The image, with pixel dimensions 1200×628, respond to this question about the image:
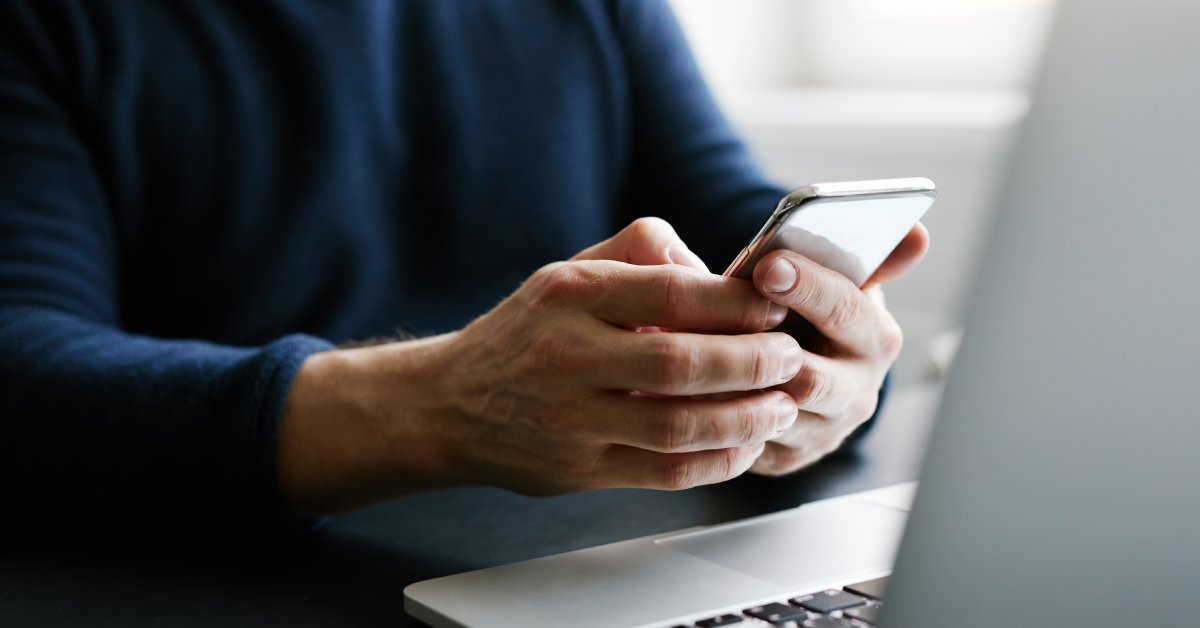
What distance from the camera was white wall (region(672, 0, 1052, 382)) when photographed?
1.82 m

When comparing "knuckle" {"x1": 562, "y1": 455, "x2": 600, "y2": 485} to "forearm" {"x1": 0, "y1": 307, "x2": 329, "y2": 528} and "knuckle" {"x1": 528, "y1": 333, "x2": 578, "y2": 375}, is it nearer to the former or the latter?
"knuckle" {"x1": 528, "y1": 333, "x2": 578, "y2": 375}

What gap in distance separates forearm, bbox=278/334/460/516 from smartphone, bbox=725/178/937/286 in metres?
0.19

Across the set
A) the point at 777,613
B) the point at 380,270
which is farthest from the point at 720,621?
the point at 380,270

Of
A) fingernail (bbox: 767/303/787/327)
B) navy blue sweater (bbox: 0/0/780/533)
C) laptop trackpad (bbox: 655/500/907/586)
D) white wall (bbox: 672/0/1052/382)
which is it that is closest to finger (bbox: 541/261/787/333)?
fingernail (bbox: 767/303/787/327)

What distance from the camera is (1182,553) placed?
33 cm

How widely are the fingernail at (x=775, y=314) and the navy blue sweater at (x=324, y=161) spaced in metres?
0.29

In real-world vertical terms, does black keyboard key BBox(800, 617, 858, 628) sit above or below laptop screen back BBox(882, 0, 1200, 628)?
below

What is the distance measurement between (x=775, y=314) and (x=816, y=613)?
15 centimetres

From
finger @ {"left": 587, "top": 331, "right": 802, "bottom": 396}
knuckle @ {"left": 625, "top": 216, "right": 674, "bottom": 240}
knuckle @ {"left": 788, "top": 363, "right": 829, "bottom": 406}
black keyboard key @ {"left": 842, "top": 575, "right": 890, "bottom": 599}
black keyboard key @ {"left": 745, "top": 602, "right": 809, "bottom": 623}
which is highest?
knuckle @ {"left": 625, "top": 216, "right": 674, "bottom": 240}

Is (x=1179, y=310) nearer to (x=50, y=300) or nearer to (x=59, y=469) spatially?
(x=59, y=469)

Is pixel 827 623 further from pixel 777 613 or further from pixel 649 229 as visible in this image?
pixel 649 229

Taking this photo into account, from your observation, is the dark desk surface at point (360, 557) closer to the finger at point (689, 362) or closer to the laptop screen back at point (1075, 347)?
the finger at point (689, 362)

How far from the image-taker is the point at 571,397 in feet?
1.80

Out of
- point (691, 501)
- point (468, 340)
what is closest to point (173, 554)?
point (468, 340)
